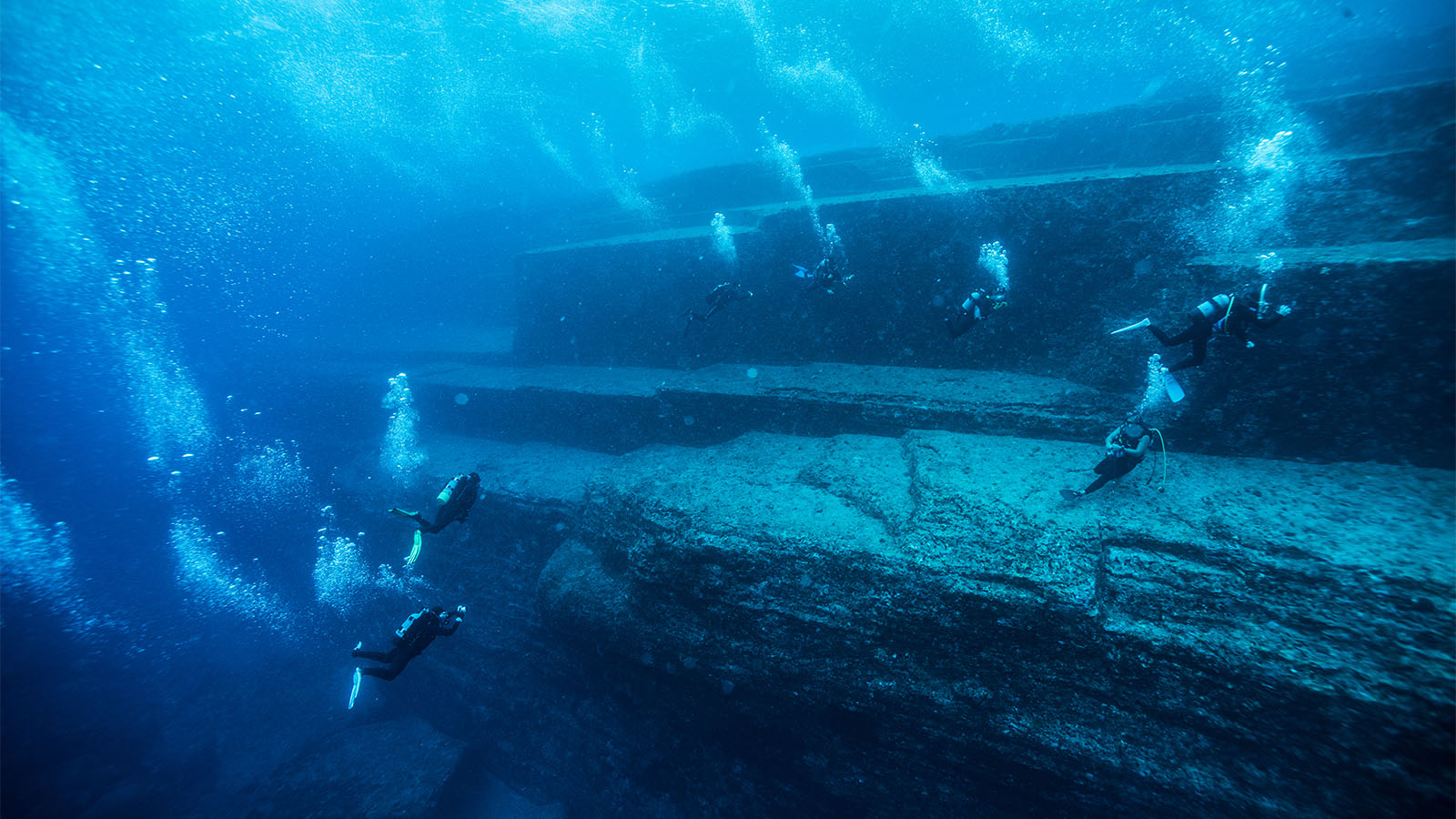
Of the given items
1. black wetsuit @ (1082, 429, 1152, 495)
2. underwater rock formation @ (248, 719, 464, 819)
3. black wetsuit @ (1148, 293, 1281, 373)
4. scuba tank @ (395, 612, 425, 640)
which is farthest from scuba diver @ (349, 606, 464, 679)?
black wetsuit @ (1148, 293, 1281, 373)

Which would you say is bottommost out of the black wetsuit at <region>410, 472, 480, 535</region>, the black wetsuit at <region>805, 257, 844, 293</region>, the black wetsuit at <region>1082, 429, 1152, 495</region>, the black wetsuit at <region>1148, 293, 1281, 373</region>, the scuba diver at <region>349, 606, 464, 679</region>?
the scuba diver at <region>349, 606, 464, 679</region>

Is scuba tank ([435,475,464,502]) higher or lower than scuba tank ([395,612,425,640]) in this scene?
higher

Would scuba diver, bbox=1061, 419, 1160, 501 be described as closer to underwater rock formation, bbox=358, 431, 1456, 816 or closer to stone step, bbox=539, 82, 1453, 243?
underwater rock formation, bbox=358, 431, 1456, 816

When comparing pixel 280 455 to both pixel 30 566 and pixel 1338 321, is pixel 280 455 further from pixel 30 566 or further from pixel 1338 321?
pixel 1338 321

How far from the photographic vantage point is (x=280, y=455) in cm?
1641

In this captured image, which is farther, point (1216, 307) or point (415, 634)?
point (415, 634)

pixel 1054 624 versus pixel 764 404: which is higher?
pixel 764 404

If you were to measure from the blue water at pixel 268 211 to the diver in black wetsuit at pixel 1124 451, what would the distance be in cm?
994

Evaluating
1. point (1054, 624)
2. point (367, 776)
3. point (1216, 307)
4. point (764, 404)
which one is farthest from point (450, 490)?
point (1216, 307)

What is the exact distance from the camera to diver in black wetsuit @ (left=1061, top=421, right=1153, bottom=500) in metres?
4.04

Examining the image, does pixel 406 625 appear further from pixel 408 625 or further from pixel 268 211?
pixel 268 211

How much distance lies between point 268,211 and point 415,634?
207ft

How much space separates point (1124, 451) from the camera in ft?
13.3

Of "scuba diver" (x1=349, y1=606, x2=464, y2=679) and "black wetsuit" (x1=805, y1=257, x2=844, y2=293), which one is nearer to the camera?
"scuba diver" (x1=349, y1=606, x2=464, y2=679)
